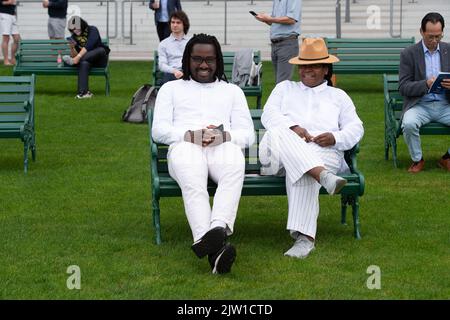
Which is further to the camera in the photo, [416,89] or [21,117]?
[21,117]

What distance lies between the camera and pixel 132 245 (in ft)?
30.6

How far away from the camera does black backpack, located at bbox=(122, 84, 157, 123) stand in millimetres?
16484

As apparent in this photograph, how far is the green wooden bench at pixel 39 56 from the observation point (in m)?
20.3

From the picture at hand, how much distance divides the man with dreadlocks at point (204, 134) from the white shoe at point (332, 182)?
0.59 m

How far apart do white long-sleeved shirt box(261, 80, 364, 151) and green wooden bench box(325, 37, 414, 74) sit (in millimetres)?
10491

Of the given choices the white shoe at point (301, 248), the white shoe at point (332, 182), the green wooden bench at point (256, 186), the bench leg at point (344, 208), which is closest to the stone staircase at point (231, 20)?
the bench leg at point (344, 208)

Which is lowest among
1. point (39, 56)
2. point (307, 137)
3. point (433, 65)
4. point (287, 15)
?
point (307, 137)

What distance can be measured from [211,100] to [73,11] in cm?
2035

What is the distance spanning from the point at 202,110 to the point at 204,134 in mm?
323

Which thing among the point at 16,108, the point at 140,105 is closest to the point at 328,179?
the point at 16,108

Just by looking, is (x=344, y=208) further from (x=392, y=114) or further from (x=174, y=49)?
(x=174, y=49)

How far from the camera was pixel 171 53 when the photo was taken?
16.7 metres

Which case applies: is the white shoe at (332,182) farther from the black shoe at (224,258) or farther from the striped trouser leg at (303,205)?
the black shoe at (224,258)

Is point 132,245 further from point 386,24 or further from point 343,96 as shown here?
point 386,24
